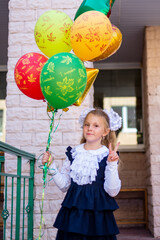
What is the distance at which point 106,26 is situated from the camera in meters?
1.89

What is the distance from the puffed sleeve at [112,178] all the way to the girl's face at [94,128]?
0.25 meters

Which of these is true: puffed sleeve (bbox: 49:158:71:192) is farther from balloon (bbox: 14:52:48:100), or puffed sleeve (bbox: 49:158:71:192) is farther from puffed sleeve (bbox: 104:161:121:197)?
balloon (bbox: 14:52:48:100)

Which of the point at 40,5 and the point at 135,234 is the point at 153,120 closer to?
the point at 135,234

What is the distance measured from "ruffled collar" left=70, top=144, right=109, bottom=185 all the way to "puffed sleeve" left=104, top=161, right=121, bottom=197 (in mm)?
99

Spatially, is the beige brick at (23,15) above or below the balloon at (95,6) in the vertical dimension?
above

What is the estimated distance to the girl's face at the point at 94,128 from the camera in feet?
6.84

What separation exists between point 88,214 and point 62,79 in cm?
83

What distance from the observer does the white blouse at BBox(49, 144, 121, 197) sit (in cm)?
192

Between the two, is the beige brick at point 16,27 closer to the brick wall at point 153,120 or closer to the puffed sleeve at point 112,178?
the puffed sleeve at point 112,178

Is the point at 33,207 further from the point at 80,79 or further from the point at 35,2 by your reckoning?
the point at 35,2

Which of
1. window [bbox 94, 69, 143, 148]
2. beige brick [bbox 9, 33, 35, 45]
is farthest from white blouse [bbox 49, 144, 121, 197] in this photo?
window [bbox 94, 69, 143, 148]

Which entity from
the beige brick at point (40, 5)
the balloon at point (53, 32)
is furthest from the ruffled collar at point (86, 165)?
the beige brick at point (40, 5)

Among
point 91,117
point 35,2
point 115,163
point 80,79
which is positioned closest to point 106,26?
point 80,79

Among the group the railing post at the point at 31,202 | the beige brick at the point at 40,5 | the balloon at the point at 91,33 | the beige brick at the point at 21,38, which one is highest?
the beige brick at the point at 40,5
